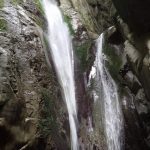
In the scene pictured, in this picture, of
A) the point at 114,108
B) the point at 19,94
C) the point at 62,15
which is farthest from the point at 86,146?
the point at 62,15

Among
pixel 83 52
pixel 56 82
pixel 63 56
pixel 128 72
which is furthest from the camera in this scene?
pixel 83 52

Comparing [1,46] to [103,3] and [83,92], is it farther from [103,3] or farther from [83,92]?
[103,3]

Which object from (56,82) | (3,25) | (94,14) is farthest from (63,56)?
(94,14)

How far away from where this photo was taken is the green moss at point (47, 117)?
9148 millimetres

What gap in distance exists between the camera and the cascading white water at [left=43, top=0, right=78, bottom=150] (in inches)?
459

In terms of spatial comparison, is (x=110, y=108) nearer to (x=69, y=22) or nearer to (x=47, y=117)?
(x=47, y=117)

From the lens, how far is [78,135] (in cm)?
1127

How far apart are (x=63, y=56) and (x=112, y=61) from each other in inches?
82.0

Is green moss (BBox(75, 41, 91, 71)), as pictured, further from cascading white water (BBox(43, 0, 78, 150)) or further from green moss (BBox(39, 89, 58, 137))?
green moss (BBox(39, 89, 58, 137))

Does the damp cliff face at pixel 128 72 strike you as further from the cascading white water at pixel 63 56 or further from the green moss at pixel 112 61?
the cascading white water at pixel 63 56

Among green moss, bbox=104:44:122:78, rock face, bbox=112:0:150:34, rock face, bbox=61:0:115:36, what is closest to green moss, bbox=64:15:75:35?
rock face, bbox=61:0:115:36

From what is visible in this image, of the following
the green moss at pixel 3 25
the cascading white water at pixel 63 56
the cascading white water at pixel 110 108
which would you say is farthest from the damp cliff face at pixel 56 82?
the cascading white water at pixel 63 56

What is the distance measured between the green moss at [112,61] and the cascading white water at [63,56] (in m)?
1.57

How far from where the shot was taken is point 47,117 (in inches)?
374
